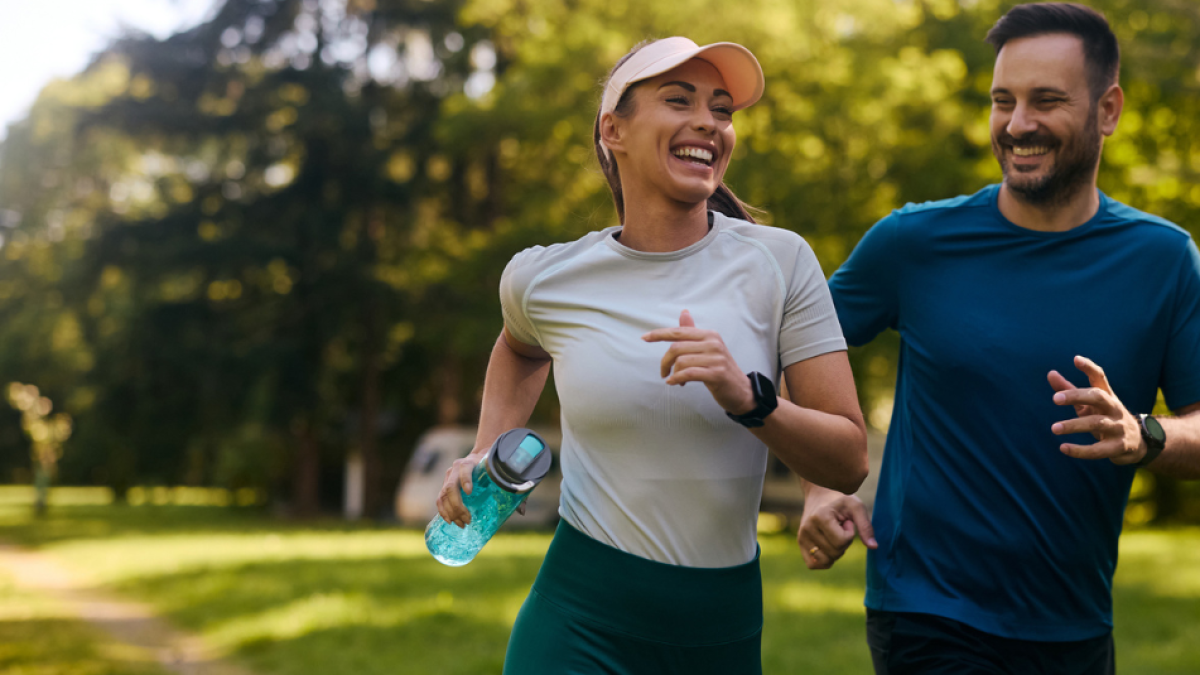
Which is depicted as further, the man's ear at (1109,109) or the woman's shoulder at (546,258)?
the man's ear at (1109,109)

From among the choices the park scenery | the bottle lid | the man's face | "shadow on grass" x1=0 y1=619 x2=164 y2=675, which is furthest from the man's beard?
"shadow on grass" x1=0 y1=619 x2=164 y2=675

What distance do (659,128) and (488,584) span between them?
10840 mm

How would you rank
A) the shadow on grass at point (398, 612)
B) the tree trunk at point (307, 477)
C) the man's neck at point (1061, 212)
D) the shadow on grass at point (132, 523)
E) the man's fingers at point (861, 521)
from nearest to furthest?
1. the man's fingers at point (861, 521)
2. the man's neck at point (1061, 212)
3. the shadow on grass at point (398, 612)
4. the shadow on grass at point (132, 523)
5. the tree trunk at point (307, 477)

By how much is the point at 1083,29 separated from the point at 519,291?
5.19 ft

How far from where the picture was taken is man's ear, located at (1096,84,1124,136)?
10.1 ft

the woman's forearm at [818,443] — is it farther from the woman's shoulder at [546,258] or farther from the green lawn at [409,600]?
the green lawn at [409,600]

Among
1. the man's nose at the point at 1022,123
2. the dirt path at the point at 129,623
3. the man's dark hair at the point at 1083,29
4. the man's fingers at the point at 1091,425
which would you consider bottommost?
the dirt path at the point at 129,623

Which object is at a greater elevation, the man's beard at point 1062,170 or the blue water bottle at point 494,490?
the man's beard at point 1062,170

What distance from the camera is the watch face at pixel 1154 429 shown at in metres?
2.61

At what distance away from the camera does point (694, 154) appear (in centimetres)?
264

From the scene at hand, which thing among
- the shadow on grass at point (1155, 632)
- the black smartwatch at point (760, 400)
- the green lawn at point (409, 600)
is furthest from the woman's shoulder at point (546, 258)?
the green lawn at point (409, 600)

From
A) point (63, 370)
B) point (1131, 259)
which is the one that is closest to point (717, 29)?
point (1131, 259)

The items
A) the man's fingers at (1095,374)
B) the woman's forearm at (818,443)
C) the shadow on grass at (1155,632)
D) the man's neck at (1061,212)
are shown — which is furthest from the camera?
the shadow on grass at (1155,632)

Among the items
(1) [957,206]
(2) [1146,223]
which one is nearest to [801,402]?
(1) [957,206]
